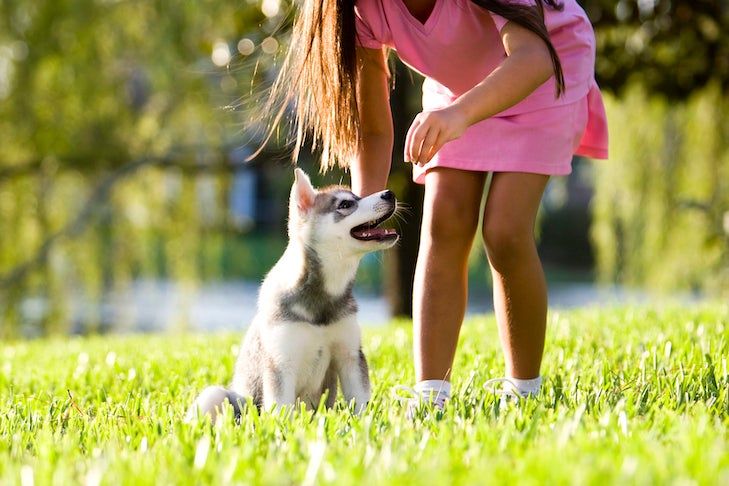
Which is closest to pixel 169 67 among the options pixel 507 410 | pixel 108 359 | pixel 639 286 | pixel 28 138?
pixel 28 138

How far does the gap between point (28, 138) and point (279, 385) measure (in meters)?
6.05

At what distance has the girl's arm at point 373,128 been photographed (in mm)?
3254

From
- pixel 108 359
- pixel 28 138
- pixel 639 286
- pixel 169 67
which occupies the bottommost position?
pixel 639 286

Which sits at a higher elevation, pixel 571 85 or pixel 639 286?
pixel 571 85

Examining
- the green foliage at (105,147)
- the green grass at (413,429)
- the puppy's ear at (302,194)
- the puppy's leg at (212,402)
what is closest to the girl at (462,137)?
the puppy's ear at (302,194)

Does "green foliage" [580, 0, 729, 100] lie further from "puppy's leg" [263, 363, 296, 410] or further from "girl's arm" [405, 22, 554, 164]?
"puppy's leg" [263, 363, 296, 410]

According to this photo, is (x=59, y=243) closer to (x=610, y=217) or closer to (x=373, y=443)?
(x=610, y=217)

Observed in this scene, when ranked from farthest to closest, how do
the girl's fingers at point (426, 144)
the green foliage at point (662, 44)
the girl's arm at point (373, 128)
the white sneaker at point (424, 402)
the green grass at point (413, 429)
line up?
the green foliage at point (662, 44)
the girl's arm at point (373, 128)
the white sneaker at point (424, 402)
the girl's fingers at point (426, 144)
the green grass at point (413, 429)

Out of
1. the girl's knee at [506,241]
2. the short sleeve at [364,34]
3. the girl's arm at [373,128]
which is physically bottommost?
the girl's knee at [506,241]

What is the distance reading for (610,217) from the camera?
8.34m

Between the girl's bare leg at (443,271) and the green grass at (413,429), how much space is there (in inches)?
6.0

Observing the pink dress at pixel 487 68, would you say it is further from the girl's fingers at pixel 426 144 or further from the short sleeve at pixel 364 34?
the girl's fingers at pixel 426 144

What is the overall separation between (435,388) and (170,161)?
225 inches

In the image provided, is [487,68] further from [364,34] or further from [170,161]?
[170,161]
